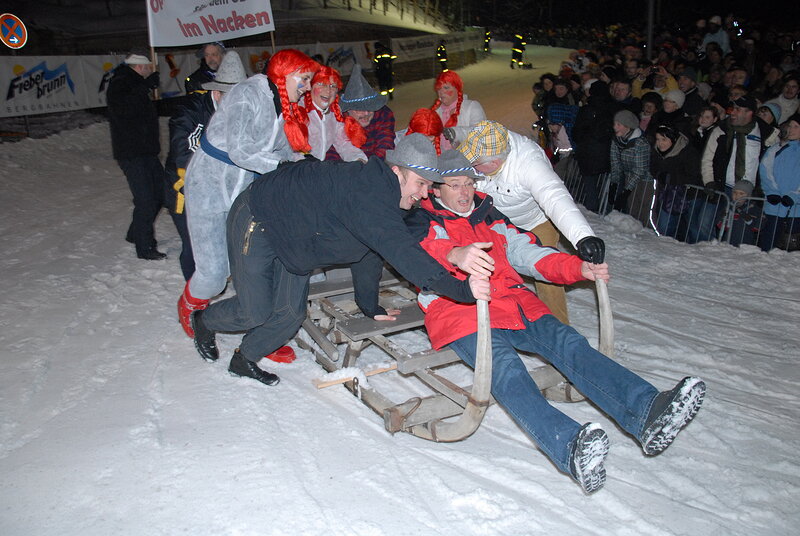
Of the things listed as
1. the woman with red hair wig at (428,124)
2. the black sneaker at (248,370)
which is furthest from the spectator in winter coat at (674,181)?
the black sneaker at (248,370)

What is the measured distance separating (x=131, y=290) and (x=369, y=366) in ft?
8.31

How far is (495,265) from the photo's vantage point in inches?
154

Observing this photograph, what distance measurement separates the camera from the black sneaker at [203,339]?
14.1ft

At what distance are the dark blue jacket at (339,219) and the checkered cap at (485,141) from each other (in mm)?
696

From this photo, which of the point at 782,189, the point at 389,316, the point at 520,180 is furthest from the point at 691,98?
the point at 389,316

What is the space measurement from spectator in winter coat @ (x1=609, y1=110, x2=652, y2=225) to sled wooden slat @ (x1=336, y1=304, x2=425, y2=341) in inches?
176

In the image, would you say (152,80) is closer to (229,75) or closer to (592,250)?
(229,75)

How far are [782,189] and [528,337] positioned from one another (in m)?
4.58

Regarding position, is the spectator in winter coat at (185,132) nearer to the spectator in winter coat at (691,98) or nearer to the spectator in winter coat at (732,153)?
the spectator in winter coat at (732,153)

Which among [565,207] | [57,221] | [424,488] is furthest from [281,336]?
[57,221]

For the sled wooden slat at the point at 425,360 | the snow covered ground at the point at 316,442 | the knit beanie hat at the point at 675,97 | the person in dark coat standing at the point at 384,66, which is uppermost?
the person in dark coat standing at the point at 384,66

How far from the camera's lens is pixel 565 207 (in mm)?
3883

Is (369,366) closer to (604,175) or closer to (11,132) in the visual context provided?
(604,175)

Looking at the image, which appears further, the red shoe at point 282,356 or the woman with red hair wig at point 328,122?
the woman with red hair wig at point 328,122
